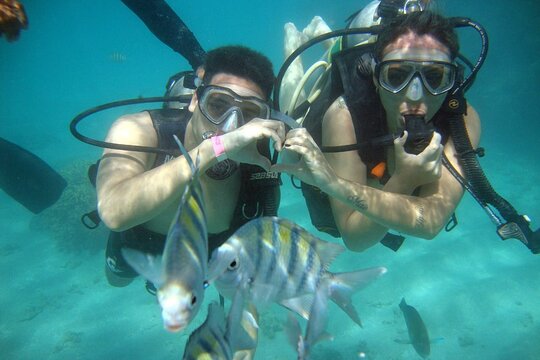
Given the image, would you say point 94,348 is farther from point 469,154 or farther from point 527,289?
point 527,289

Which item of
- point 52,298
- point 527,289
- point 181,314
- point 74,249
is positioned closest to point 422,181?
point 181,314

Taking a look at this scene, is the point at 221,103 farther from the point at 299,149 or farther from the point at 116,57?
the point at 116,57

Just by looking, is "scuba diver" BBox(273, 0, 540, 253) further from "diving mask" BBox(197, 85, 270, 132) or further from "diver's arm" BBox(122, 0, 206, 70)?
"diver's arm" BBox(122, 0, 206, 70)

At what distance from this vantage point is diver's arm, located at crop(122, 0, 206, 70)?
6.35 metres

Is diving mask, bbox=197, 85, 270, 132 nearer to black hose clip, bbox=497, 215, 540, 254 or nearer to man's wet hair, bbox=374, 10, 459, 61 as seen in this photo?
man's wet hair, bbox=374, 10, 459, 61

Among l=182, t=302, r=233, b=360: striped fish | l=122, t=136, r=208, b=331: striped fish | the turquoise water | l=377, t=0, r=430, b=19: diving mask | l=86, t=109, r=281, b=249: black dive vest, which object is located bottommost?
the turquoise water

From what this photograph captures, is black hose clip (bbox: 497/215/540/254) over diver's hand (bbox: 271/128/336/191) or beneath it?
beneath

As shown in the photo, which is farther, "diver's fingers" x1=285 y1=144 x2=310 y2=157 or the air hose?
the air hose

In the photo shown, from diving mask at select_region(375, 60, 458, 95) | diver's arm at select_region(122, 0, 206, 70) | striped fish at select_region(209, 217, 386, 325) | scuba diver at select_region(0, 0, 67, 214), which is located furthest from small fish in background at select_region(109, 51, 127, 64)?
striped fish at select_region(209, 217, 386, 325)

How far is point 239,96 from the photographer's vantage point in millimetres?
2854

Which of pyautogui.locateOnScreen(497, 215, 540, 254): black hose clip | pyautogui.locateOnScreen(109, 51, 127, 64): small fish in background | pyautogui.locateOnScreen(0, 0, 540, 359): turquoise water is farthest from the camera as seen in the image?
pyautogui.locateOnScreen(109, 51, 127, 64): small fish in background

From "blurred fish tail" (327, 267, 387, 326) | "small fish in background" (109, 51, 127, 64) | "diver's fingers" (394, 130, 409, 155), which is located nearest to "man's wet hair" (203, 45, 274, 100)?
"diver's fingers" (394, 130, 409, 155)

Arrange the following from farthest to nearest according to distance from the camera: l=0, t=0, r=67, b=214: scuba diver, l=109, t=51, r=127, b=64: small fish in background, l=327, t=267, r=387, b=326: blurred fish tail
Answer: l=109, t=51, r=127, b=64: small fish in background
l=0, t=0, r=67, b=214: scuba diver
l=327, t=267, r=387, b=326: blurred fish tail

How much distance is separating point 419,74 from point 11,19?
11.0 feet
